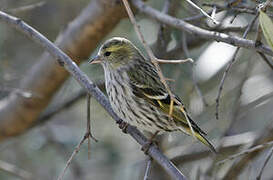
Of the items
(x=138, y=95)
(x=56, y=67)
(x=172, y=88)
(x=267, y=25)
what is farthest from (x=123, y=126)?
(x=267, y=25)

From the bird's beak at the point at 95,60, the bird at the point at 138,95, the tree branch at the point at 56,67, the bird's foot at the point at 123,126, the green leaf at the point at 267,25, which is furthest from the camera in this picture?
the tree branch at the point at 56,67

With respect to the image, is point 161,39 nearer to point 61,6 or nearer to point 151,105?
point 151,105

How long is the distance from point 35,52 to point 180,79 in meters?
1.71

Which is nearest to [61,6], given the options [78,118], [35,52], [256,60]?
[35,52]

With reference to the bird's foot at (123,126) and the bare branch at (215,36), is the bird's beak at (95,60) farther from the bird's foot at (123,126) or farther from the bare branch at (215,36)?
the bare branch at (215,36)

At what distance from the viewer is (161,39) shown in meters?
3.12

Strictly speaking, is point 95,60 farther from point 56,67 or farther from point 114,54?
point 56,67

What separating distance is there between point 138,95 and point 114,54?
389 mm

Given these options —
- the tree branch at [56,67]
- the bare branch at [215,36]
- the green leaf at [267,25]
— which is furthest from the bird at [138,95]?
the green leaf at [267,25]

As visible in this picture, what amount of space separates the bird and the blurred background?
0.28 metres

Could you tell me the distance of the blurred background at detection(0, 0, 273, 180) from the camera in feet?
11.9

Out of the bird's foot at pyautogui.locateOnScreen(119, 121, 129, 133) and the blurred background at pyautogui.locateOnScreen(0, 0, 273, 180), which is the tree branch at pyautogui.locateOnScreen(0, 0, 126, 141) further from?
the bird's foot at pyautogui.locateOnScreen(119, 121, 129, 133)

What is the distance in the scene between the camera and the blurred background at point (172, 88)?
3.64 m

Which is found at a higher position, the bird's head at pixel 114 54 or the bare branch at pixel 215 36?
the bare branch at pixel 215 36
